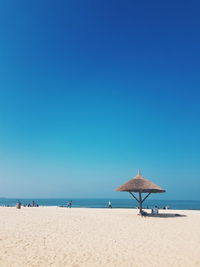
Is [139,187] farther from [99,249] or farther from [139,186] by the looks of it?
[99,249]

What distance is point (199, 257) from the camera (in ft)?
Answer: 26.0

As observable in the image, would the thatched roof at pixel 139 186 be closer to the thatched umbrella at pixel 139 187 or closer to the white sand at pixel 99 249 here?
the thatched umbrella at pixel 139 187

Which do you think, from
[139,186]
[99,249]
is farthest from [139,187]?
[99,249]

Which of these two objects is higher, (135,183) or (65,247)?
(135,183)

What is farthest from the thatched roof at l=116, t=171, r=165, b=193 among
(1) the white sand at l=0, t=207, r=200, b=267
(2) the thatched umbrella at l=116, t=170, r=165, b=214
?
(1) the white sand at l=0, t=207, r=200, b=267

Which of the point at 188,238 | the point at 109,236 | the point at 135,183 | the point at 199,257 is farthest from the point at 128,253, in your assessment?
the point at 135,183

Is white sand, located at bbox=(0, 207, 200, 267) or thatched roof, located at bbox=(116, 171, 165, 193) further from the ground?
thatched roof, located at bbox=(116, 171, 165, 193)

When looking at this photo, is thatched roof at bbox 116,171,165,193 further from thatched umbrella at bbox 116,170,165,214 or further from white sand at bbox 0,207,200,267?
white sand at bbox 0,207,200,267

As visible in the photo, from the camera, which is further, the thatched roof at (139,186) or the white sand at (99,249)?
the thatched roof at (139,186)

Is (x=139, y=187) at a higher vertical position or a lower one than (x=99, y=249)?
higher

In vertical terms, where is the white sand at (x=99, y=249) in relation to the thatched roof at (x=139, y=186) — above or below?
below

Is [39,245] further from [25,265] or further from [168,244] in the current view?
[168,244]

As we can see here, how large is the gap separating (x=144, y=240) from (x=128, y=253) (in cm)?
250

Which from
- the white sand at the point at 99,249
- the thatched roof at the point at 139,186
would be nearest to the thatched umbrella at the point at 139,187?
the thatched roof at the point at 139,186
